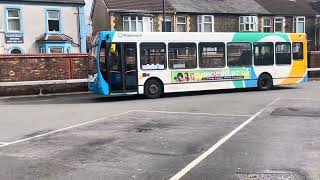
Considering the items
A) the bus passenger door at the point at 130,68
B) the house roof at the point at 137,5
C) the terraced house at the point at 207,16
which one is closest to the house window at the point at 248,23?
the terraced house at the point at 207,16

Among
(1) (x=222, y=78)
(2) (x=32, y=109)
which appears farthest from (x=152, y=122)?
(1) (x=222, y=78)

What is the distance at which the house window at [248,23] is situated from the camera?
4866cm

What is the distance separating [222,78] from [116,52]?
5286 mm

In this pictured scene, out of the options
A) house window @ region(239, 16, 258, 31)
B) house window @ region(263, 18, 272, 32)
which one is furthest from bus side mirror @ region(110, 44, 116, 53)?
house window @ region(263, 18, 272, 32)

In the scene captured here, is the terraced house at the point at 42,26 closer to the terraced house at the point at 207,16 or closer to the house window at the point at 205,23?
the terraced house at the point at 207,16

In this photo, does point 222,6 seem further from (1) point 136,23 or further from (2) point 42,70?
(2) point 42,70

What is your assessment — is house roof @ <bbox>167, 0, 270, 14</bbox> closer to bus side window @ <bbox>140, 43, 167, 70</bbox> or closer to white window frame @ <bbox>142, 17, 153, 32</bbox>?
white window frame @ <bbox>142, 17, 153, 32</bbox>

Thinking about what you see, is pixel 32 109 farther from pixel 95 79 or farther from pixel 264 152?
pixel 264 152

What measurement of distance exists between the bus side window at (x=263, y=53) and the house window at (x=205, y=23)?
22.4 m

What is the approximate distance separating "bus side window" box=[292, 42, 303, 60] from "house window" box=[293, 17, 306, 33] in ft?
90.7

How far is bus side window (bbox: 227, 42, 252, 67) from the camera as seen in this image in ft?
75.8

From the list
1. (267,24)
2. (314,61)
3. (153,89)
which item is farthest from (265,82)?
(267,24)

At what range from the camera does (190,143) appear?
32.7 feet

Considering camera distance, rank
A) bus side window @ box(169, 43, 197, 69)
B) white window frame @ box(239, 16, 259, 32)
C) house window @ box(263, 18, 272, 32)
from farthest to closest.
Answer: house window @ box(263, 18, 272, 32)
white window frame @ box(239, 16, 259, 32)
bus side window @ box(169, 43, 197, 69)
